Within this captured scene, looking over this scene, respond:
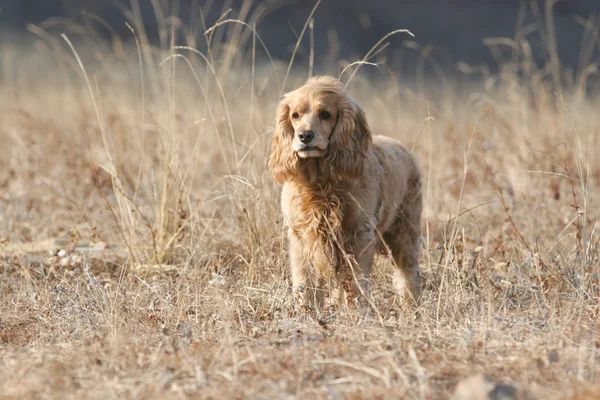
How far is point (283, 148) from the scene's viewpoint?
4207 mm

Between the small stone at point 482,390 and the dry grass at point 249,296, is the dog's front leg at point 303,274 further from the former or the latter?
the small stone at point 482,390

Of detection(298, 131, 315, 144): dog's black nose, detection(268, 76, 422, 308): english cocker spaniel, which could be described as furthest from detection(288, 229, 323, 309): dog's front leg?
detection(298, 131, 315, 144): dog's black nose

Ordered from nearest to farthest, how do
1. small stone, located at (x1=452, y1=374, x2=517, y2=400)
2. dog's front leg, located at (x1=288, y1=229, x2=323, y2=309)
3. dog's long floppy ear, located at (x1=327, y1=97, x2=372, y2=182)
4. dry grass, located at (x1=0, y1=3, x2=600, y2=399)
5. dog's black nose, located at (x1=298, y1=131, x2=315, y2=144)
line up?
small stone, located at (x1=452, y1=374, x2=517, y2=400) < dry grass, located at (x1=0, y1=3, x2=600, y2=399) < dog's black nose, located at (x1=298, y1=131, x2=315, y2=144) < dog's long floppy ear, located at (x1=327, y1=97, x2=372, y2=182) < dog's front leg, located at (x1=288, y1=229, x2=323, y2=309)

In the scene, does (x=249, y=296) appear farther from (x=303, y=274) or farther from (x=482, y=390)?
(x=482, y=390)

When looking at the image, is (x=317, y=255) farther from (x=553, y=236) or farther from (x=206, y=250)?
(x=553, y=236)

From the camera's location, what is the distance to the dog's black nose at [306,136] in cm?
397

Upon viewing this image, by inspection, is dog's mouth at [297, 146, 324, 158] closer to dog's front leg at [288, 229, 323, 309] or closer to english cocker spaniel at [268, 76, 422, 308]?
english cocker spaniel at [268, 76, 422, 308]


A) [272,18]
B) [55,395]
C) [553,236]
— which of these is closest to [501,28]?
[272,18]

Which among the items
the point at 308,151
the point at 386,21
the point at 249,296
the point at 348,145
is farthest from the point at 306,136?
the point at 386,21

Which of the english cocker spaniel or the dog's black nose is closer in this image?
the dog's black nose

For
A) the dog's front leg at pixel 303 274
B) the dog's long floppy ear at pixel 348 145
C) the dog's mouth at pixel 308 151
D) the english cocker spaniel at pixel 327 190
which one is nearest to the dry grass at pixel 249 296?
the dog's front leg at pixel 303 274

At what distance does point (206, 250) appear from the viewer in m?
5.13

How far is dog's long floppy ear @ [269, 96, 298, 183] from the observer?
13.6 feet

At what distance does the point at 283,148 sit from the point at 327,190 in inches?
13.2
